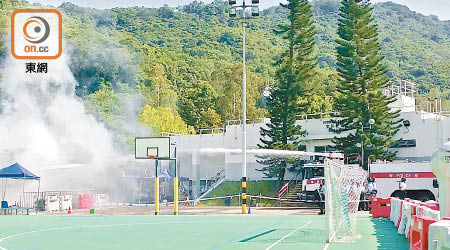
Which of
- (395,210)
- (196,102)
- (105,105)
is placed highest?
(196,102)

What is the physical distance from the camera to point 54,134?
57.5 m

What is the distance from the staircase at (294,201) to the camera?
39.0m

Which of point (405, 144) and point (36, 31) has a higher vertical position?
point (36, 31)

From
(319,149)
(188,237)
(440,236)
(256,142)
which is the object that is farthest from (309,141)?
(440,236)

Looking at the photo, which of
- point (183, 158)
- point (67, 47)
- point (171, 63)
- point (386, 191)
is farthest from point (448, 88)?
point (386, 191)

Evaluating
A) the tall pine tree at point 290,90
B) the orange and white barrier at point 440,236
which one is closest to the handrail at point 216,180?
the tall pine tree at point 290,90

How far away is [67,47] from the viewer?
74188mm

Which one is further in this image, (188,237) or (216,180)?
(216,180)

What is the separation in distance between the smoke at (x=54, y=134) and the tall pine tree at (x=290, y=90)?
34.6ft

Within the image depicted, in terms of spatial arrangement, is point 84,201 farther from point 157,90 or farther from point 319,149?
point 157,90

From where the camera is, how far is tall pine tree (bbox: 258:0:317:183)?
47.2 metres

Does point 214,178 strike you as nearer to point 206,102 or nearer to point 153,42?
point 206,102

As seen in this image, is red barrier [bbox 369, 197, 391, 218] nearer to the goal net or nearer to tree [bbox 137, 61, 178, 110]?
the goal net

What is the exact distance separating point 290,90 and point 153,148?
18.3 m
